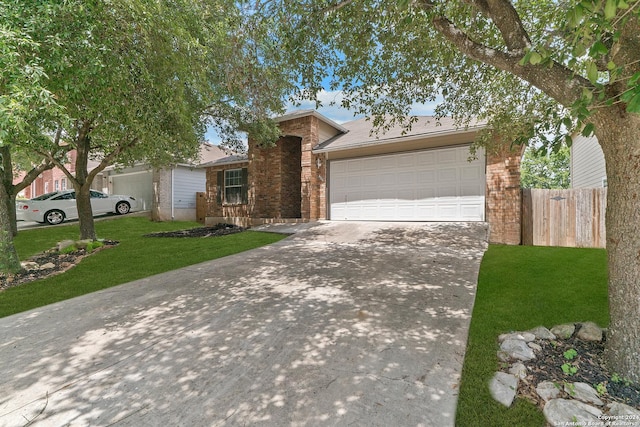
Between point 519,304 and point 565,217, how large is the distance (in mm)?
5493

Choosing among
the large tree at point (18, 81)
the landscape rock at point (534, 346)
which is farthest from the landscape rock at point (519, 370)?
the large tree at point (18, 81)

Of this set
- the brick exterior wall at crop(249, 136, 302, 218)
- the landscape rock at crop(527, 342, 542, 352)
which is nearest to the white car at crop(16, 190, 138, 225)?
the brick exterior wall at crop(249, 136, 302, 218)

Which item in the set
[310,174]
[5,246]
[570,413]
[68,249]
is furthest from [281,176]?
[570,413]

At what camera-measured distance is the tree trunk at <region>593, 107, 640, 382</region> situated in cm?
229

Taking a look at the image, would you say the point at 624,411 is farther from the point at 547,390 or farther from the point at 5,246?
the point at 5,246

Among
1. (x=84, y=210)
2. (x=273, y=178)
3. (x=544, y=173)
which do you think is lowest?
(x=84, y=210)

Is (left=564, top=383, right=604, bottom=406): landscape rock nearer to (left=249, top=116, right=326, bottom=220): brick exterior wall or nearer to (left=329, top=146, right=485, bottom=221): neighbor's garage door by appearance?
(left=329, top=146, right=485, bottom=221): neighbor's garage door

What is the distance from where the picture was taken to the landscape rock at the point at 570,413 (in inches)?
75.6

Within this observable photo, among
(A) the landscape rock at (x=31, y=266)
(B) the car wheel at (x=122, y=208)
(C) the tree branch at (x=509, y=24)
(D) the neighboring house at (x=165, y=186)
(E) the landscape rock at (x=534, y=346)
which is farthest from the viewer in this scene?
(B) the car wheel at (x=122, y=208)

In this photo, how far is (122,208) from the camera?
16547mm

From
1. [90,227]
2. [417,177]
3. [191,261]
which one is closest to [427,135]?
[417,177]

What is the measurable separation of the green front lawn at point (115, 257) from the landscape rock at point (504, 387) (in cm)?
580

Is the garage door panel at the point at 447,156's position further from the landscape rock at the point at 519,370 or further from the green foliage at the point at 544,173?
the green foliage at the point at 544,173

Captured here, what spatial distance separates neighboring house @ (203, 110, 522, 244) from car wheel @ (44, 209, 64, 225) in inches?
284
